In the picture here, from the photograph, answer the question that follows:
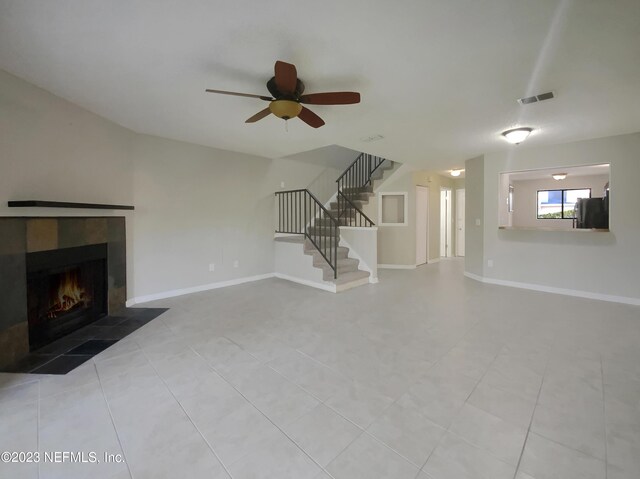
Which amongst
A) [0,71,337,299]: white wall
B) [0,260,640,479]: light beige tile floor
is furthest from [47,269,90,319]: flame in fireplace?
[0,260,640,479]: light beige tile floor

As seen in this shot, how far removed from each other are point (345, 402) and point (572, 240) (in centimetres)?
484

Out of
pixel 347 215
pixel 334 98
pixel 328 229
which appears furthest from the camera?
pixel 347 215

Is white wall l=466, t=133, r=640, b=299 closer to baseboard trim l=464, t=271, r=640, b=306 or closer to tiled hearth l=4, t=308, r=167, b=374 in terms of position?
baseboard trim l=464, t=271, r=640, b=306

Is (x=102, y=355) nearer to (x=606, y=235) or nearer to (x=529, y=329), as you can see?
(x=529, y=329)

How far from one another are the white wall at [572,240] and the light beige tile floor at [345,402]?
1.24 metres

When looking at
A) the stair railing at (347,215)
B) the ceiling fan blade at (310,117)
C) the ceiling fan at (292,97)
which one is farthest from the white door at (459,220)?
the ceiling fan at (292,97)

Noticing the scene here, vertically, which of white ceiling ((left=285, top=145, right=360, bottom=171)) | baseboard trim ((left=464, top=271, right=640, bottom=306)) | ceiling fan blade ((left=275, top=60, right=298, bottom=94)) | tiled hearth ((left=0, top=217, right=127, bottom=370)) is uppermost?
white ceiling ((left=285, top=145, right=360, bottom=171))

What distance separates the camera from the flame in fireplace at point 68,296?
2926mm

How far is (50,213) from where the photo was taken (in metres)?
2.84

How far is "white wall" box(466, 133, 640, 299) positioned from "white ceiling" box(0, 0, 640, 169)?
0.83 meters

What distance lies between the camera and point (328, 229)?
607cm

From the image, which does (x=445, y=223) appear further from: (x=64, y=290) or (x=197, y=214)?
(x=64, y=290)

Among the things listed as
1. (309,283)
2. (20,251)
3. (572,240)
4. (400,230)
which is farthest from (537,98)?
(20,251)

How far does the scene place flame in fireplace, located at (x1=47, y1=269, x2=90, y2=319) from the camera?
115 inches
